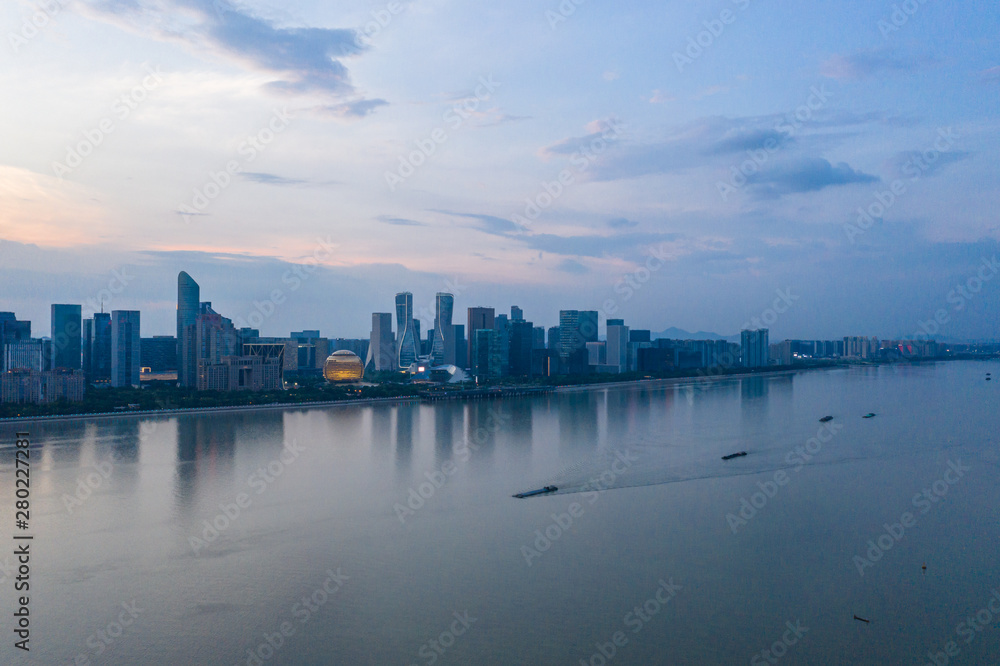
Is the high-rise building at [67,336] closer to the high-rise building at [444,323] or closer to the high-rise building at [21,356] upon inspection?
the high-rise building at [21,356]

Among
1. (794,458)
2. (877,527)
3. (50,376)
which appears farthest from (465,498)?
(50,376)

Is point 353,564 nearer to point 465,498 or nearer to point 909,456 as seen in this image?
point 465,498

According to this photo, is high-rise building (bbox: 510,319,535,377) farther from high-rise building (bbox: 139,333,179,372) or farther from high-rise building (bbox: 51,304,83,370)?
high-rise building (bbox: 51,304,83,370)

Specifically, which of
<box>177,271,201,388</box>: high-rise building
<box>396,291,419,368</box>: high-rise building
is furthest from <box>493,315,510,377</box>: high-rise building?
<box>177,271,201,388</box>: high-rise building

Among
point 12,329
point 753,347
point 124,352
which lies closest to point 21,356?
point 12,329

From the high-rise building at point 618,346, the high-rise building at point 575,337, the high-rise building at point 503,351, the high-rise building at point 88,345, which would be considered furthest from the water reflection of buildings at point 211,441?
the high-rise building at point 618,346

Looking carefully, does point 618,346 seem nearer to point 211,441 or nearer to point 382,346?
point 382,346
